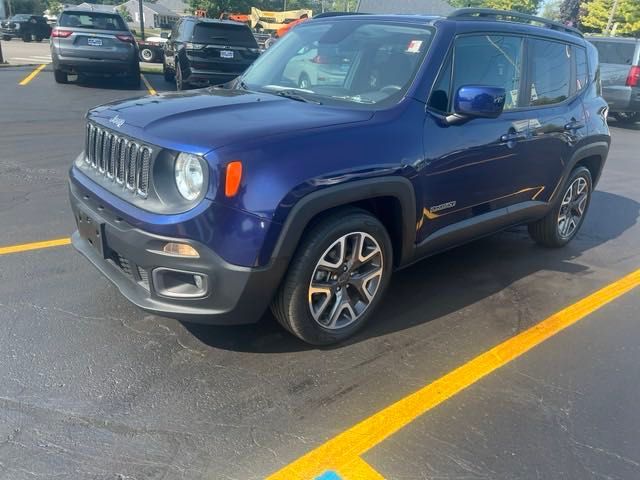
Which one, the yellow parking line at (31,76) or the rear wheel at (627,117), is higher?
the yellow parking line at (31,76)

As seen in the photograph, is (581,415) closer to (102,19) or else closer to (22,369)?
(22,369)

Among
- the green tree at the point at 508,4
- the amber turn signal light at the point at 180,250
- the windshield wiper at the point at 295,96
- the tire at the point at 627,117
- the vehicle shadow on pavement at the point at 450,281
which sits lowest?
the tire at the point at 627,117

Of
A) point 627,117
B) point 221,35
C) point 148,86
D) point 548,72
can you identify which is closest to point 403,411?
point 548,72

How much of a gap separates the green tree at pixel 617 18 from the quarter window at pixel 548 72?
3359 centimetres

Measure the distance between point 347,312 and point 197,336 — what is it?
90cm

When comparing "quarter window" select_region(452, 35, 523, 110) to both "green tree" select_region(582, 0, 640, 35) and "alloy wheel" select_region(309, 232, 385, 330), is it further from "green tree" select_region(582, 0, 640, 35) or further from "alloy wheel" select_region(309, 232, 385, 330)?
"green tree" select_region(582, 0, 640, 35)

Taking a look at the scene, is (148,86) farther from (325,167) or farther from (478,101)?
(325,167)

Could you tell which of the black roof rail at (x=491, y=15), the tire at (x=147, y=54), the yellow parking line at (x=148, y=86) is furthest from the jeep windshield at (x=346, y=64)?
the tire at (x=147, y=54)

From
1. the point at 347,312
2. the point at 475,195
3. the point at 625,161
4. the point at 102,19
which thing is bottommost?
the point at 625,161

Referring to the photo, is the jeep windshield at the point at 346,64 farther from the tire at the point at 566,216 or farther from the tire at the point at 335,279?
the tire at the point at 566,216

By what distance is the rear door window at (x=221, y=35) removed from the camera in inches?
485

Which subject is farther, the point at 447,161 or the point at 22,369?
the point at 447,161

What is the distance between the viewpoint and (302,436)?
8.55 feet

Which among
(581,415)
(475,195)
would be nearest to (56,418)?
(581,415)
